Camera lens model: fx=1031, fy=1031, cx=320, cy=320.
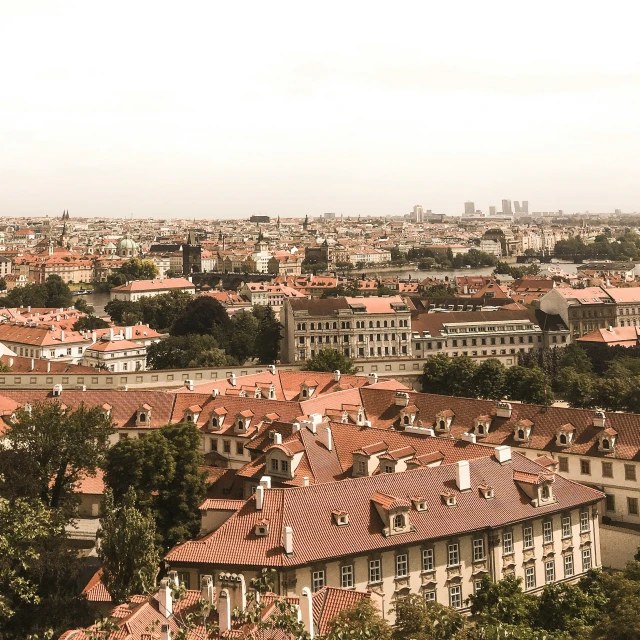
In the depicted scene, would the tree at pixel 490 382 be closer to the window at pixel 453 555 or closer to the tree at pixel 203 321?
the window at pixel 453 555

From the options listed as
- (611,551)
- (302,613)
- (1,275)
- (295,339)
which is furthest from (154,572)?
(1,275)

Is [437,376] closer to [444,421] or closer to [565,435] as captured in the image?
[444,421]

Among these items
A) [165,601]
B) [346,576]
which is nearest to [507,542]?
[346,576]

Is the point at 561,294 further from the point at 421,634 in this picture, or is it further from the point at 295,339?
the point at 421,634

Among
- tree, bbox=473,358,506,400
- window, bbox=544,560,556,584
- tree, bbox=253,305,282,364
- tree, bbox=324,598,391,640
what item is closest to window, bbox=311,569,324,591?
tree, bbox=324,598,391,640

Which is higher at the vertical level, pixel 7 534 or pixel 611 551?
pixel 7 534

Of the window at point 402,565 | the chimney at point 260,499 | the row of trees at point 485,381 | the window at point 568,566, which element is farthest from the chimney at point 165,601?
the row of trees at point 485,381

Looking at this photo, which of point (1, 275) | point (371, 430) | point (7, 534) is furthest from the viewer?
point (1, 275)
